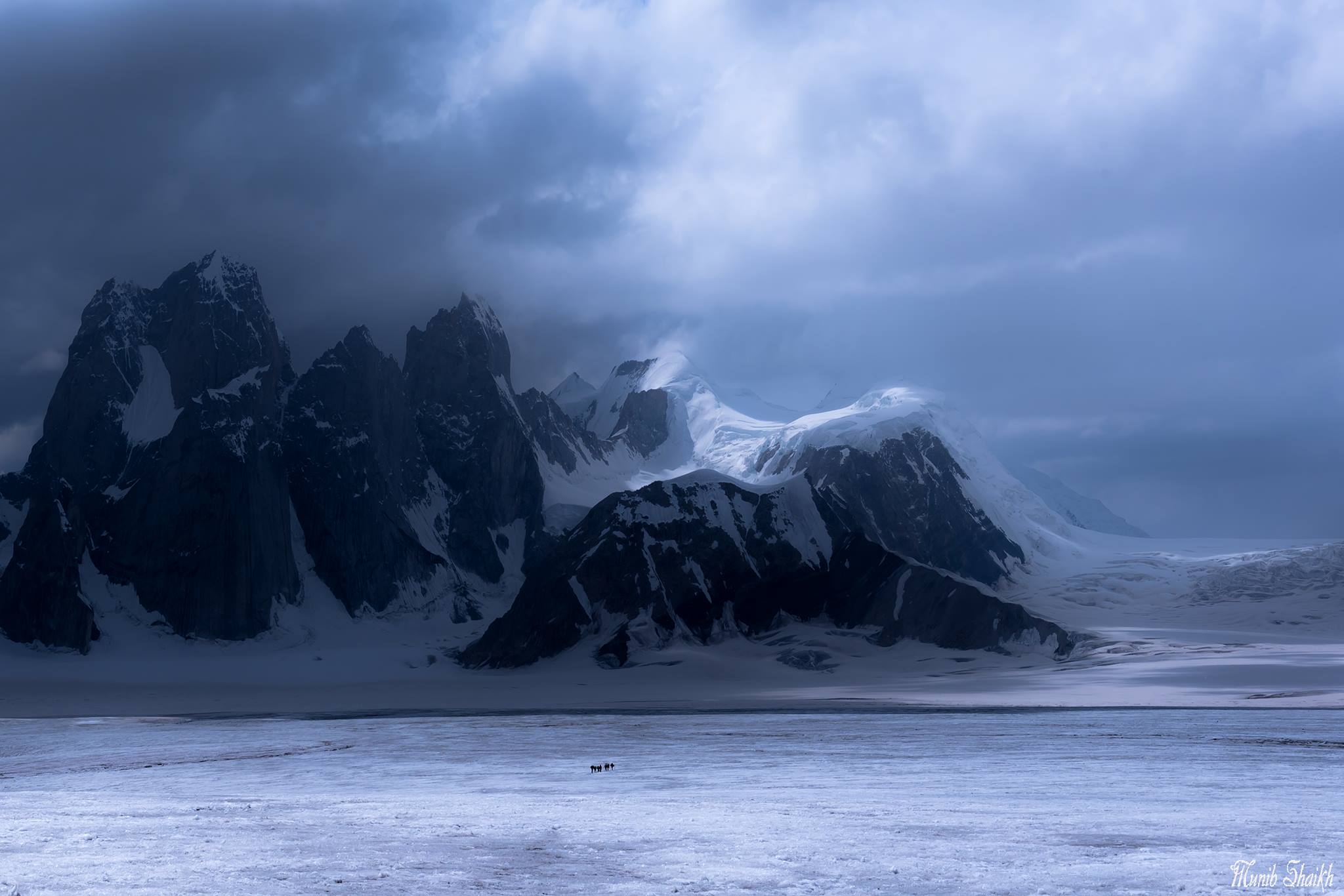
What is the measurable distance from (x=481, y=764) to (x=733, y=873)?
132 ft

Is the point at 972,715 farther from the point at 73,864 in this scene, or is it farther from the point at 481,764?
the point at 73,864

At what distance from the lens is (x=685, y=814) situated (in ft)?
127

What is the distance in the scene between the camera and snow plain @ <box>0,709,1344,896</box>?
26.5 meters

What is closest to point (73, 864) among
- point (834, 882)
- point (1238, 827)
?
point (834, 882)

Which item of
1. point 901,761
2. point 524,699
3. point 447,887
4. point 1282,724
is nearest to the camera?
point 447,887

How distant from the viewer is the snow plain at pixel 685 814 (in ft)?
87.1

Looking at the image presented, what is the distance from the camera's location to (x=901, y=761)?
61.6m

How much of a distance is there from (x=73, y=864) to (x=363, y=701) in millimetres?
147974

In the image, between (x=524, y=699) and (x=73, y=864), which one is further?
(x=524, y=699)

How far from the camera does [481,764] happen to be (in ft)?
211

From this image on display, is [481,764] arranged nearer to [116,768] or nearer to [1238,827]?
[116,768]

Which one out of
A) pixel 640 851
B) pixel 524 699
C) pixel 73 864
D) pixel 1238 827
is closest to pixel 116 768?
pixel 73 864

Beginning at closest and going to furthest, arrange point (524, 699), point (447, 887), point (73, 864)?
point (447, 887) → point (73, 864) → point (524, 699)

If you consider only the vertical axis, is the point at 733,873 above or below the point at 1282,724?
above
